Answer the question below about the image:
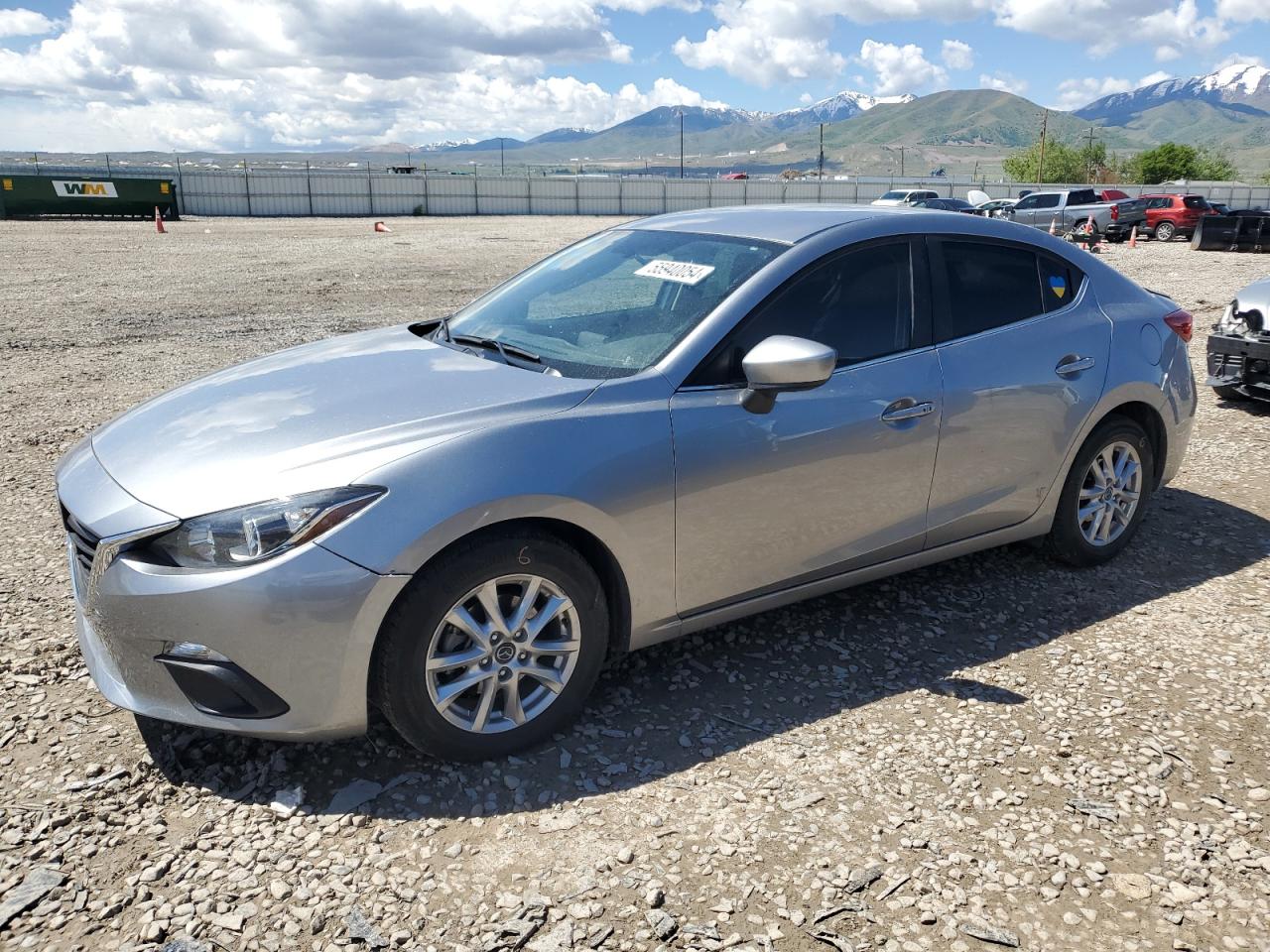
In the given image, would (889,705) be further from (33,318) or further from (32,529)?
(33,318)

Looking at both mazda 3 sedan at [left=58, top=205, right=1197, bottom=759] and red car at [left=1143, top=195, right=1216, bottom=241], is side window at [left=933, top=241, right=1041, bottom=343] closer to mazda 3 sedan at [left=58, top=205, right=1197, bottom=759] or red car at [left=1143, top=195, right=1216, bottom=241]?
mazda 3 sedan at [left=58, top=205, right=1197, bottom=759]

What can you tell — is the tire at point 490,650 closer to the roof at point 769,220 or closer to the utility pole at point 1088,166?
the roof at point 769,220

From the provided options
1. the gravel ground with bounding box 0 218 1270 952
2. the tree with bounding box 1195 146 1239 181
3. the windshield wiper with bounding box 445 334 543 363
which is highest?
the tree with bounding box 1195 146 1239 181

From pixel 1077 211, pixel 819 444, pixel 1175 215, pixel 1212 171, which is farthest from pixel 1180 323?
pixel 1212 171

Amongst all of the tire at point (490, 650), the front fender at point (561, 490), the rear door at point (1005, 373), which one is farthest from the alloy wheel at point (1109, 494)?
the tire at point (490, 650)

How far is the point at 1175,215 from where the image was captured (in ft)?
105

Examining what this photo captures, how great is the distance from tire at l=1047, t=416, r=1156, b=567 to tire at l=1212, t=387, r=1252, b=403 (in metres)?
3.59

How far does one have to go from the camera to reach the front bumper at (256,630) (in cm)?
265

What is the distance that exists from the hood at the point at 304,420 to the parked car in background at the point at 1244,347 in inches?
255

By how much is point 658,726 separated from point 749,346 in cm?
135

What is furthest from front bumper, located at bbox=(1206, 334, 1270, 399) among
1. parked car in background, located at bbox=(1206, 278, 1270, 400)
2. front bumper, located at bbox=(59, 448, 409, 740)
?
front bumper, located at bbox=(59, 448, 409, 740)

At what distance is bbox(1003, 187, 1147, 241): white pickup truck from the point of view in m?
30.8

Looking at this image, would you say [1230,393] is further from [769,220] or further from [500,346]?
[500,346]

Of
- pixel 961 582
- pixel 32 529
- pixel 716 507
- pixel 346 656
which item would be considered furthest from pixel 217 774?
pixel 961 582
